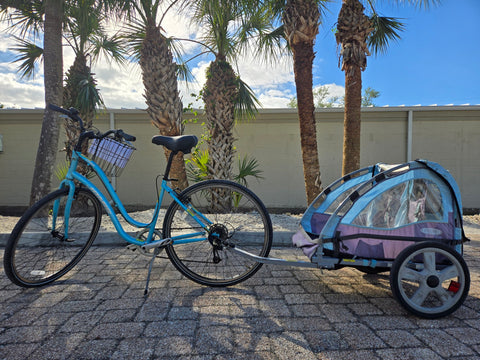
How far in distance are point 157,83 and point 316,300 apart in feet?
16.1

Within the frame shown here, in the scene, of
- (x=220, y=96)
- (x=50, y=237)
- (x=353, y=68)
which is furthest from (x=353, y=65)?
(x=50, y=237)

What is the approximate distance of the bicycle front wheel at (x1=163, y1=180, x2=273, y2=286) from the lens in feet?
8.14

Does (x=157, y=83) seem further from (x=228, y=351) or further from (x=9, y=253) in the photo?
(x=228, y=351)

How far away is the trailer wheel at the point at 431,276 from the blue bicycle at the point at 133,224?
3.28 ft

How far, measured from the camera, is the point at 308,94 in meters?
5.22

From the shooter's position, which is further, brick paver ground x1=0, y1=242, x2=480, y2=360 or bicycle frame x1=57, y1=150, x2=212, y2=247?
bicycle frame x1=57, y1=150, x2=212, y2=247

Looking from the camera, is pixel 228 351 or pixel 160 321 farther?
pixel 160 321

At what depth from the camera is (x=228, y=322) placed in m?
1.85

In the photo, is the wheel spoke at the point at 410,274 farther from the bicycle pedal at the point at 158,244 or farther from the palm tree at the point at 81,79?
the palm tree at the point at 81,79

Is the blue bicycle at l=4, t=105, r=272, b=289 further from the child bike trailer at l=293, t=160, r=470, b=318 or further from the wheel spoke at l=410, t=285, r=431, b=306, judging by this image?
the wheel spoke at l=410, t=285, r=431, b=306

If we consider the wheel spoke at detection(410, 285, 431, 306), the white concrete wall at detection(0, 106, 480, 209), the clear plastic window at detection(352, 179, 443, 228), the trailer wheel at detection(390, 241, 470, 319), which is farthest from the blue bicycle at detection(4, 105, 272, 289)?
the white concrete wall at detection(0, 106, 480, 209)

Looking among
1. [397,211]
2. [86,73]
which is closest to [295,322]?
[397,211]

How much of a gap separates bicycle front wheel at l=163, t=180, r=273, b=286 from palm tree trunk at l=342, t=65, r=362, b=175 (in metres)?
3.17

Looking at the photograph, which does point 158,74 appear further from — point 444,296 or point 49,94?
point 444,296
